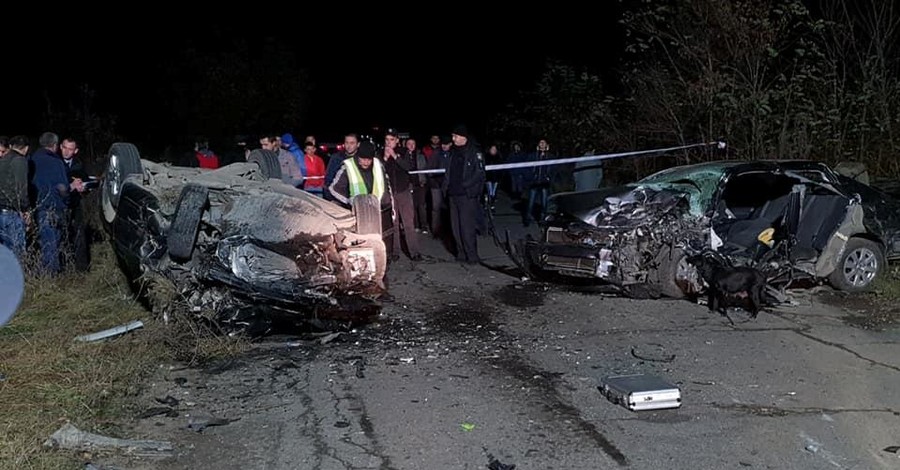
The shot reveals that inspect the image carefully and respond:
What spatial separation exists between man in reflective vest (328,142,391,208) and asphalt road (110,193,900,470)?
1.80 m

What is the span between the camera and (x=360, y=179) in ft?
31.5

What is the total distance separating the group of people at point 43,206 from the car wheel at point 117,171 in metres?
0.81

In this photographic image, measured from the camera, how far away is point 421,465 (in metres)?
4.54

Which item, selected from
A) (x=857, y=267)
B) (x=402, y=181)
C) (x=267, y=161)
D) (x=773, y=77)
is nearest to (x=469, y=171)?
(x=402, y=181)

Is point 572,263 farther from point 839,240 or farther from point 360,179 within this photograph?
point 839,240

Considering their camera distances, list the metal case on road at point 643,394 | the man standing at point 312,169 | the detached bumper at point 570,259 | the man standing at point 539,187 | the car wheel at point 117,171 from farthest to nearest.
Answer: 1. the man standing at point 539,187
2. the man standing at point 312,169
3. the detached bumper at point 570,259
4. the car wheel at point 117,171
5. the metal case on road at point 643,394

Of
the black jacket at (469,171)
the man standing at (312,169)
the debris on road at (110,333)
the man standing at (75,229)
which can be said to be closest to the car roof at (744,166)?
the black jacket at (469,171)

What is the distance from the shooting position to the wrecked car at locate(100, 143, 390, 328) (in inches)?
268

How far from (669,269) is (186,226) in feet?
15.1

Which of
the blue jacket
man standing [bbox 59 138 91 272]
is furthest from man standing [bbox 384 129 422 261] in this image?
the blue jacket

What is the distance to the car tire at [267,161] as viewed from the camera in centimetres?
1050

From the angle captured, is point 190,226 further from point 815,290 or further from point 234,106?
point 234,106

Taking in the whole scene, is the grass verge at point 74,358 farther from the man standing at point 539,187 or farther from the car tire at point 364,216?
the man standing at point 539,187

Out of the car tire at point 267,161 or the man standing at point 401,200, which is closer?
the car tire at point 267,161
